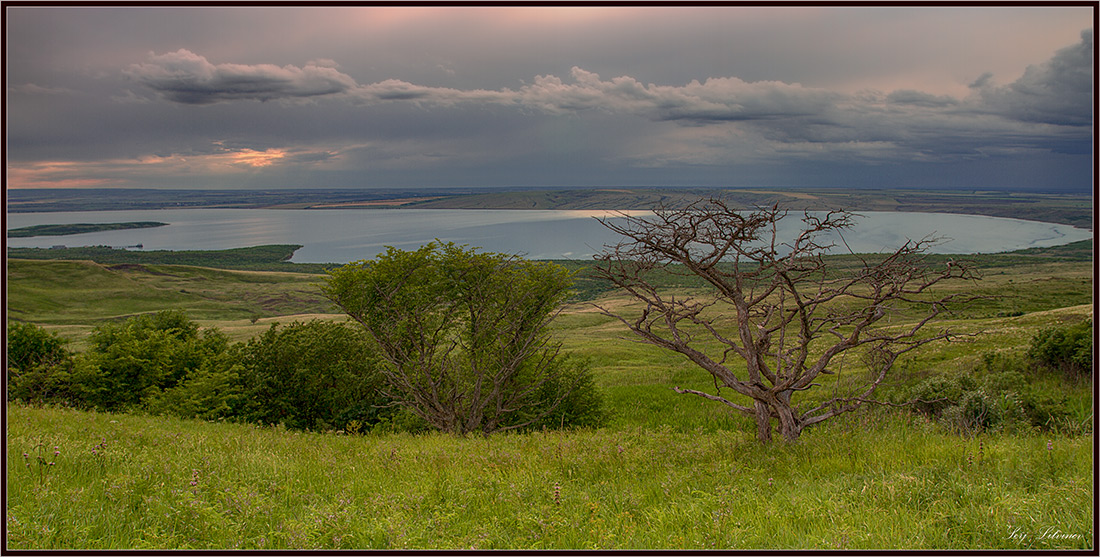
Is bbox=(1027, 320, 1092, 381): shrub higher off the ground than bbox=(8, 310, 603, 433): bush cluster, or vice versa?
bbox=(1027, 320, 1092, 381): shrub

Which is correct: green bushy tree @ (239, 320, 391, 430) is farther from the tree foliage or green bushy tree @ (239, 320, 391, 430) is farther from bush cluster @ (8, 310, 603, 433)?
the tree foliage

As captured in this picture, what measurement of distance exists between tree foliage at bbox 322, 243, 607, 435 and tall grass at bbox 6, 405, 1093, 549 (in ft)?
24.3

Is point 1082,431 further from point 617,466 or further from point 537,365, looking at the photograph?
point 537,365

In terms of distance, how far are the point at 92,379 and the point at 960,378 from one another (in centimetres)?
3167

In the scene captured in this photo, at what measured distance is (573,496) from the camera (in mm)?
5402

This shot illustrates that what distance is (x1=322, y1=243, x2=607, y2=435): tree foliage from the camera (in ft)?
50.4

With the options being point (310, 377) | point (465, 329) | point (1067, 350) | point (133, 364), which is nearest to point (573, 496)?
point (465, 329)

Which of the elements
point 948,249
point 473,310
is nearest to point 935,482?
point 473,310

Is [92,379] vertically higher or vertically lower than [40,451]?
lower

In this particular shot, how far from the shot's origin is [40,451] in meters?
6.45

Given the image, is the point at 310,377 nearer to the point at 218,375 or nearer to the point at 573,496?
the point at 218,375

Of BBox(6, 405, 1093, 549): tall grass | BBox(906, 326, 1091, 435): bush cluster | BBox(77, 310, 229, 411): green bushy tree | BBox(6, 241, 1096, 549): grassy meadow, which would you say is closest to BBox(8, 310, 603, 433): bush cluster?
BBox(77, 310, 229, 411): green bushy tree

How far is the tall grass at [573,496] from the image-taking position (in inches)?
163

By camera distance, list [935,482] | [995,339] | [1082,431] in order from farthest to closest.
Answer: [995,339], [1082,431], [935,482]
